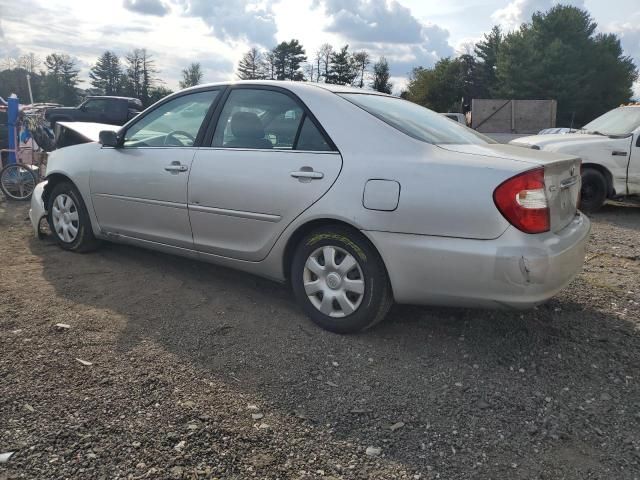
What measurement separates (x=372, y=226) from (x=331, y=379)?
88 centimetres

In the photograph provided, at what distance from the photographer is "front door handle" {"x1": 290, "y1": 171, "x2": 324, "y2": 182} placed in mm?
3350

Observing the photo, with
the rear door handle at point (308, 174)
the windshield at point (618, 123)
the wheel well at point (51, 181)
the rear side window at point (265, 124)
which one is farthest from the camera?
the windshield at point (618, 123)

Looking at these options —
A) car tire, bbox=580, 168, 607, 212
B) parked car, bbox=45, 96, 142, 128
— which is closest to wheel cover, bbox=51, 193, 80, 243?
car tire, bbox=580, 168, 607, 212

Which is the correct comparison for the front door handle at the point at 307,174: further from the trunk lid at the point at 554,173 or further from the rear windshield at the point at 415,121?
the trunk lid at the point at 554,173

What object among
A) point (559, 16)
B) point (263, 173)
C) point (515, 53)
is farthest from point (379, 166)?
point (559, 16)

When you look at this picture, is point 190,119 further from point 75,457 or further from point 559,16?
point 559,16

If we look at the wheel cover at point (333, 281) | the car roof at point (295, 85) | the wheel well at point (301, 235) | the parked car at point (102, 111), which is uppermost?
the parked car at point (102, 111)

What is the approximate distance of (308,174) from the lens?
3.39 meters

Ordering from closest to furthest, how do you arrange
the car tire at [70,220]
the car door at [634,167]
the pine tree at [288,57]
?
the car tire at [70,220]
the car door at [634,167]
the pine tree at [288,57]

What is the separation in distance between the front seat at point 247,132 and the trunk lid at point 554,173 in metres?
1.27

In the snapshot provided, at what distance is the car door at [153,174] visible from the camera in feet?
13.4

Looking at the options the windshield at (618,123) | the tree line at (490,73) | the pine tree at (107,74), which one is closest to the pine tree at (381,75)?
the tree line at (490,73)

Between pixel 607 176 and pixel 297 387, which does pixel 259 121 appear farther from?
pixel 607 176

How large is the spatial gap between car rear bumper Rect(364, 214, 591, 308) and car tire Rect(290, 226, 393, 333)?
99 millimetres
